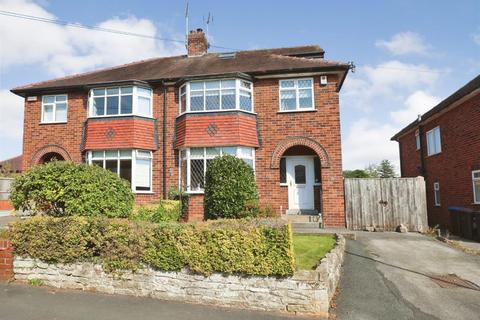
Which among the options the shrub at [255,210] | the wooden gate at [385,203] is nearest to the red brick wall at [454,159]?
the wooden gate at [385,203]

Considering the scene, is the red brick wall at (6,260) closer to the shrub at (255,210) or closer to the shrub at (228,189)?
the shrub at (228,189)

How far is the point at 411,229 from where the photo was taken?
12.8 meters

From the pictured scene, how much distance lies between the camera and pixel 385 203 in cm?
1306

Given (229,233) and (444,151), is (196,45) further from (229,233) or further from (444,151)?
(229,233)

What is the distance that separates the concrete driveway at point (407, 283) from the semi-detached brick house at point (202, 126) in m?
4.08

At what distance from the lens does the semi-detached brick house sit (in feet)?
45.3

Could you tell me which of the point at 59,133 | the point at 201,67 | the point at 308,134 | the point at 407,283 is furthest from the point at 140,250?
the point at 59,133

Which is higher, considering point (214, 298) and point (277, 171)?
point (277, 171)

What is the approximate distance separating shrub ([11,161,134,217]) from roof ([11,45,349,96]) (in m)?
8.24

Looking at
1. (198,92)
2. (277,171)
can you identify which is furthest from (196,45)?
(277,171)

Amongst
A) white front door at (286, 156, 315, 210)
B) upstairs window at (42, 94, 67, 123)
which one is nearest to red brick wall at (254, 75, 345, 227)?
white front door at (286, 156, 315, 210)

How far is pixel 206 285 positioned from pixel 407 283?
4032 mm

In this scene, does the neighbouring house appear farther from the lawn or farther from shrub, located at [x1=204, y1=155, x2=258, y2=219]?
shrub, located at [x1=204, y1=155, x2=258, y2=219]

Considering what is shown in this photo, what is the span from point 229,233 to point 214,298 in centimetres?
107
